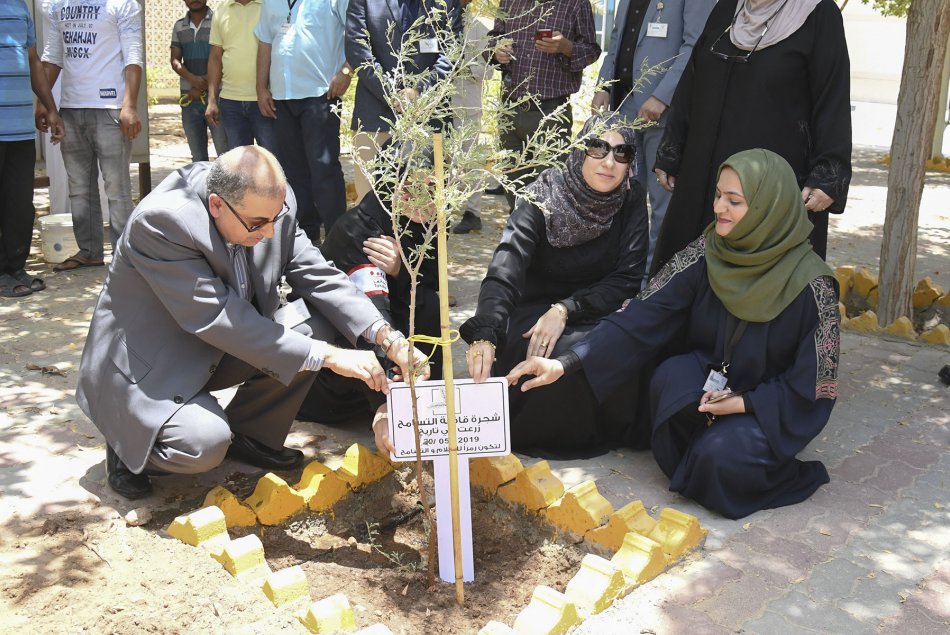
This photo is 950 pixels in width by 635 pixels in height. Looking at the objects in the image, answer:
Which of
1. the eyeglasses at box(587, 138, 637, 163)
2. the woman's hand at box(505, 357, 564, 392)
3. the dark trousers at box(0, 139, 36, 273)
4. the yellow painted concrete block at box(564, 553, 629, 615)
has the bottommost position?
the yellow painted concrete block at box(564, 553, 629, 615)

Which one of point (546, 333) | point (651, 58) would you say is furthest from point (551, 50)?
point (546, 333)

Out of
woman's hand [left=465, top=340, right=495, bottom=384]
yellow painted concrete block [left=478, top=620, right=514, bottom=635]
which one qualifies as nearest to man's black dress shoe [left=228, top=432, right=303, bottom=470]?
woman's hand [left=465, top=340, right=495, bottom=384]

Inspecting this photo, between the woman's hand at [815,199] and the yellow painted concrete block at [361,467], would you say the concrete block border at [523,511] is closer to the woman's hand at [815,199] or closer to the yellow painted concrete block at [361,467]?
the yellow painted concrete block at [361,467]

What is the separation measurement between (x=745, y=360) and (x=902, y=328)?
7.32 feet

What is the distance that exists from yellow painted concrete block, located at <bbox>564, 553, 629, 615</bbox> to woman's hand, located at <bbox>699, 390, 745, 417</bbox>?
898 millimetres

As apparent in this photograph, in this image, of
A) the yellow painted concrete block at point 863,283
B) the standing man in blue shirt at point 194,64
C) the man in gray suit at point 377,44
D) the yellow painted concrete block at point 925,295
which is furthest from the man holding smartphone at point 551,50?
the standing man in blue shirt at point 194,64

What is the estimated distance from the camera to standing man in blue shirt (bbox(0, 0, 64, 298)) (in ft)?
18.6

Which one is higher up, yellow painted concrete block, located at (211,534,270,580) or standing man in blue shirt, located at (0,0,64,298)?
standing man in blue shirt, located at (0,0,64,298)

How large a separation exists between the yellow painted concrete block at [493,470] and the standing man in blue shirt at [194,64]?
499cm

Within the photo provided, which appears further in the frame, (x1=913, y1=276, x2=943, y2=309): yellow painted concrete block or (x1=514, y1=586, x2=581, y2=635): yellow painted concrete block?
(x1=913, y1=276, x2=943, y2=309): yellow painted concrete block

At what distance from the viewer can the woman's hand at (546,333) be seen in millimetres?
3812

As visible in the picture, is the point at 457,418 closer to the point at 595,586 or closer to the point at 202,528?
the point at 595,586

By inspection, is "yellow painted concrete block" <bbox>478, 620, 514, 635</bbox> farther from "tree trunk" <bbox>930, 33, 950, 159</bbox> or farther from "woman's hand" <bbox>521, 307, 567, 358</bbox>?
"tree trunk" <bbox>930, 33, 950, 159</bbox>

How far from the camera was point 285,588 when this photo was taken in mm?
2611
